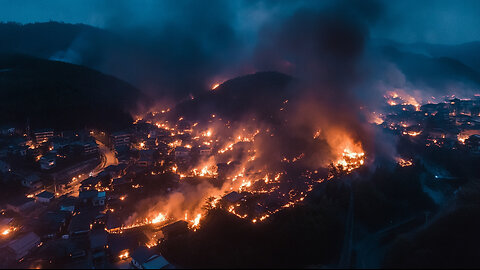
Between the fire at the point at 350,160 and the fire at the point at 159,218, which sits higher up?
the fire at the point at 350,160

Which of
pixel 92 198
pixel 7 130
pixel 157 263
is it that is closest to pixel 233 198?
pixel 157 263

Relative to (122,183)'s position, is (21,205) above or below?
below

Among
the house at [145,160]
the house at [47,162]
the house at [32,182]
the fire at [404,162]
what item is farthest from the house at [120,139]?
the fire at [404,162]

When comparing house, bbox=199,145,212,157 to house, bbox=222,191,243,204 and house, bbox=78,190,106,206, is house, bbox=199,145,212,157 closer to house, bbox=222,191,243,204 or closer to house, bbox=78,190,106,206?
house, bbox=222,191,243,204

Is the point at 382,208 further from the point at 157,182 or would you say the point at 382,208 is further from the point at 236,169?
the point at 157,182

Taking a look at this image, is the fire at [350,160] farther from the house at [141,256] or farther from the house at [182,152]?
the house at [141,256]

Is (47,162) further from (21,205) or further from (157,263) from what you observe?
(157,263)
